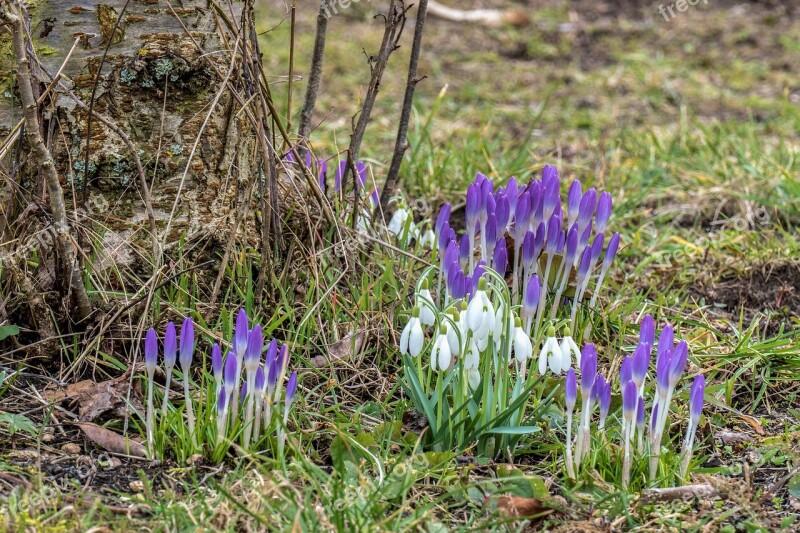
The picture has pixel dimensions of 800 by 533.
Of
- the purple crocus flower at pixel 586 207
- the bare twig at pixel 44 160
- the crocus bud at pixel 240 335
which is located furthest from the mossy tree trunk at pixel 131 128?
the purple crocus flower at pixel 586 207

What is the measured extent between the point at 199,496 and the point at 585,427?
1.04 m

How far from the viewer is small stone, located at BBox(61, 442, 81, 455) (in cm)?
263

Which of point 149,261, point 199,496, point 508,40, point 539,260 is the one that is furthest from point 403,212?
point 508,40

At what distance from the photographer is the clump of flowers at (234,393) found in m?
2.51

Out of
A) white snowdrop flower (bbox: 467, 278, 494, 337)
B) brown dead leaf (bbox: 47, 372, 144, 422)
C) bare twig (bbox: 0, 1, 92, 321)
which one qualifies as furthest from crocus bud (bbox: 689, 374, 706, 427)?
bare twig (bbox: 0, 1, 92, 321)

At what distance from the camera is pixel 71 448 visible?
2.64 m

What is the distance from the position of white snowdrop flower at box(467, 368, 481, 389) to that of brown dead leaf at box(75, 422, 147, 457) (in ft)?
3.07

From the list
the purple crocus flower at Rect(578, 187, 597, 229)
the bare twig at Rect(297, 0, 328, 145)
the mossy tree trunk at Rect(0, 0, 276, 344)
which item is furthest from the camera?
the bare twig at Rect(297, 0, 328, 145)

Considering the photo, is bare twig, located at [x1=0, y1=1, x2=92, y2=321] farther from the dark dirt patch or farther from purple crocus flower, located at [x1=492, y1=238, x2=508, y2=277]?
the dark dirt patch

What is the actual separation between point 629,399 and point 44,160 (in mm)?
1811

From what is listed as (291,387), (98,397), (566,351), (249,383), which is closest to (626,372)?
(566,351)

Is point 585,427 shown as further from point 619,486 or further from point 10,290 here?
point 10,290

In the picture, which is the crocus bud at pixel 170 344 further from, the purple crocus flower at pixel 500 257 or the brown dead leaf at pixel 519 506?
the purple crocus flower at pixel 500 257

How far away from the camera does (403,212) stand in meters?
3.74
